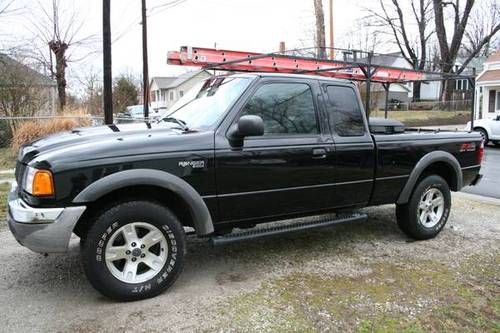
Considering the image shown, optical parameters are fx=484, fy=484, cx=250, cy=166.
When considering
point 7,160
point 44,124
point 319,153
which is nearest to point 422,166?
point 319,153

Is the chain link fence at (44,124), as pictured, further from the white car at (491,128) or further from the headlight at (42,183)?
the white car at (491,128)

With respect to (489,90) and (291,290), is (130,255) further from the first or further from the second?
(489,90)

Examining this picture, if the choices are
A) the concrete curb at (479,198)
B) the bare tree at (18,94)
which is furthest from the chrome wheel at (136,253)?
the bare tree at (18,94)

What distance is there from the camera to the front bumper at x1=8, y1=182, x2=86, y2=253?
3625 millimetres

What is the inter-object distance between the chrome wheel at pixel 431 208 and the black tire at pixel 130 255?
3.13 m

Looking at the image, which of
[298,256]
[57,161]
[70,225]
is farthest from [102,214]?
[298,256]

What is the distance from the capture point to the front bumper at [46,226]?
362 centimetres

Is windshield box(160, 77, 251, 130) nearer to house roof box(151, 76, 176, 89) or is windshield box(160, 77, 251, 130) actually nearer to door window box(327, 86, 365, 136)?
door window box(327, 86, 365, 136)

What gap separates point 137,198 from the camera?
4.06m

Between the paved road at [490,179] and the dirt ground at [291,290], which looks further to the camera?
the paved road at [490,179]

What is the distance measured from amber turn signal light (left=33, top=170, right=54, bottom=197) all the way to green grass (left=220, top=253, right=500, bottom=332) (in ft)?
5.34

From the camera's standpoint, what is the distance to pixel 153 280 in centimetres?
399

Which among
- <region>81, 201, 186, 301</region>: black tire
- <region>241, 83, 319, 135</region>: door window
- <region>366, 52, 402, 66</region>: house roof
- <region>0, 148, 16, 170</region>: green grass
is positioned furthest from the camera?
<region>0, 148, 16, 170</region>: green grass

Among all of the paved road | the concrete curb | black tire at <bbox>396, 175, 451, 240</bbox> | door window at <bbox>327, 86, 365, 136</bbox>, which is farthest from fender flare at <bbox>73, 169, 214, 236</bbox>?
the paved road
